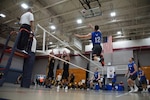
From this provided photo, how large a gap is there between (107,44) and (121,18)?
2.56 m

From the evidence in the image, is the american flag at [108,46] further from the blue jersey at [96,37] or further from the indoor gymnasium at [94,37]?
the blue jersey at [96,37]

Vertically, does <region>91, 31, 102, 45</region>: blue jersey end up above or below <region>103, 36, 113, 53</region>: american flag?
below

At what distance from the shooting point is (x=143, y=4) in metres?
10.5

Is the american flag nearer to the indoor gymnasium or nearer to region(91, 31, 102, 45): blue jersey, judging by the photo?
the indoor gymnasium

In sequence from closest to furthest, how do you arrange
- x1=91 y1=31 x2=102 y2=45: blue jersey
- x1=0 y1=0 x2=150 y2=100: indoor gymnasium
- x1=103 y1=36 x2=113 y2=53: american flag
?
1. x1=91 y1=31 x2=102 y2=45: blue jersey
2. x1=0 y1=0 x2=150 y2=100: indoor gymnasium
3. x1=103 y1=36 x2=113 y2=53: american flag

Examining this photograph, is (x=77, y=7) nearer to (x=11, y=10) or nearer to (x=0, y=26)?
(x=11, y=10)

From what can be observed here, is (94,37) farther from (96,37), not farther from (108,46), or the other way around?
(108,46)

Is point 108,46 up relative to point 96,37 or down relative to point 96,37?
up

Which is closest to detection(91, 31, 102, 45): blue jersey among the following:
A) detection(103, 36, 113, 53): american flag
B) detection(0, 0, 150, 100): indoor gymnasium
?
detection(0, 0, 150, 100): indoor gymnasium

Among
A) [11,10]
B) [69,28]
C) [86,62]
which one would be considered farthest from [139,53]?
[11,10]

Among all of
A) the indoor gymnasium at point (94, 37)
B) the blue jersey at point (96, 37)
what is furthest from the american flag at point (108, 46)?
the blue jersey at point (96, 37)

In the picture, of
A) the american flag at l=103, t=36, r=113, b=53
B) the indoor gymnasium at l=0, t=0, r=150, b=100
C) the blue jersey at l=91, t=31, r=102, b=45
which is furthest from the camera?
the american flag at l=103, t=36, r=113, b=53

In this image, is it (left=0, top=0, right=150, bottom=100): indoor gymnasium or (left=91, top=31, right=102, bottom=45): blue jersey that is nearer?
(left=91, top=31, right=102, bottom=45): blue jersey

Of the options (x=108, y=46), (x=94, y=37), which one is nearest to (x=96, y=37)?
(x=94, y=37)
